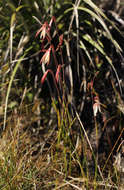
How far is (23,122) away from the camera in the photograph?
54.1 inches

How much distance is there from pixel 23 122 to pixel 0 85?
262 mm

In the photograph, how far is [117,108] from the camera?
4.26 feet

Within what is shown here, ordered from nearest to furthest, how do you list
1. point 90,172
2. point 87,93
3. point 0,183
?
point 0,183 < point 90,172 < point 87,93

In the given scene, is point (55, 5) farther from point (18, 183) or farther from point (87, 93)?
point (18, 183)

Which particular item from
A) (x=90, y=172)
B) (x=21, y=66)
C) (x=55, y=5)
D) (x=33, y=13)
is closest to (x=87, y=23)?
(x=55, y=5)

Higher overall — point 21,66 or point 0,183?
point 21,66

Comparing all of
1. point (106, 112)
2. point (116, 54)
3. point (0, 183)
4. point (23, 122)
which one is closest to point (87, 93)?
point (106, 112)

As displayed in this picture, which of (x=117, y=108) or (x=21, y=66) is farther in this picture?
(x=21, y=66)

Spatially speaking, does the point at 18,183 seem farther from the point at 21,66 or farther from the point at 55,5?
the point at 55,5

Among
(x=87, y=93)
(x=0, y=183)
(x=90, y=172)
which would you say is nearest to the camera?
(x=0, y=183)

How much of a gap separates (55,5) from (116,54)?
47cm

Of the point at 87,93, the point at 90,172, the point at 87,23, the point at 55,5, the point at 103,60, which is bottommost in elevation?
the point at 90,172

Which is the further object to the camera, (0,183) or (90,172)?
(90,172)

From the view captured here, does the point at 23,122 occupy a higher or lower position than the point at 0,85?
lower
